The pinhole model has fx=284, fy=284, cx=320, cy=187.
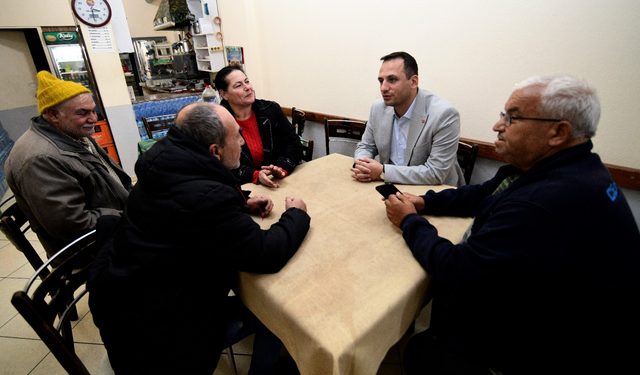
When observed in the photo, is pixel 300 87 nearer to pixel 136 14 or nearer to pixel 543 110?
pixel 543 110

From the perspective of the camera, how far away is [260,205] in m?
1.33

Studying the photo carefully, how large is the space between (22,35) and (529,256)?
21.8ft

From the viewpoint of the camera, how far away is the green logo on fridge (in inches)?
154

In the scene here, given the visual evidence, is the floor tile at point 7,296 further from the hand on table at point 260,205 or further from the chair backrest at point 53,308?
the hand on table at point 260,205

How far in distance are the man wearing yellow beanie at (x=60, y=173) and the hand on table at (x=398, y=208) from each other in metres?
1.51

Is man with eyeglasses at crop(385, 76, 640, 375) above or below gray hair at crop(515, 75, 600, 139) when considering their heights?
below

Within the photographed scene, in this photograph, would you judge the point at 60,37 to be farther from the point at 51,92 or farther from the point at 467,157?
the point at 467,157

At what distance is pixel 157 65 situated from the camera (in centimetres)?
641

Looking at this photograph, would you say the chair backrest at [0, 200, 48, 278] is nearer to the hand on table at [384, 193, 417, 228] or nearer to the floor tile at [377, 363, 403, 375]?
the hand on table at [384, 193, 417, 228]

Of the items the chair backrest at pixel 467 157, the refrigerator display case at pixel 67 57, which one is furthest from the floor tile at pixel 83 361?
the refrigerator display case at pixel 67 57

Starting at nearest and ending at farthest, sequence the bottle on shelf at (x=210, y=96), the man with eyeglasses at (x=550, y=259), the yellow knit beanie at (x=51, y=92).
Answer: the man with eyeglasses at (x=550, y=259) < the yellow knit beanie at (x=51, y=92) < the bottle on shelf at (x=210, y=96)

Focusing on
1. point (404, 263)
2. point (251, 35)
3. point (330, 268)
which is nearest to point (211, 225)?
point (330, 268)

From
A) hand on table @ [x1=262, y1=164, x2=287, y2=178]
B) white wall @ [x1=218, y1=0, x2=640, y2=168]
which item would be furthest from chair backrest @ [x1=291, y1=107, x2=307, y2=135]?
hand on table @ [x1=262, y1=164, x2=287, y2=178]

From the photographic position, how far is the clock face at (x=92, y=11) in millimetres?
3127
